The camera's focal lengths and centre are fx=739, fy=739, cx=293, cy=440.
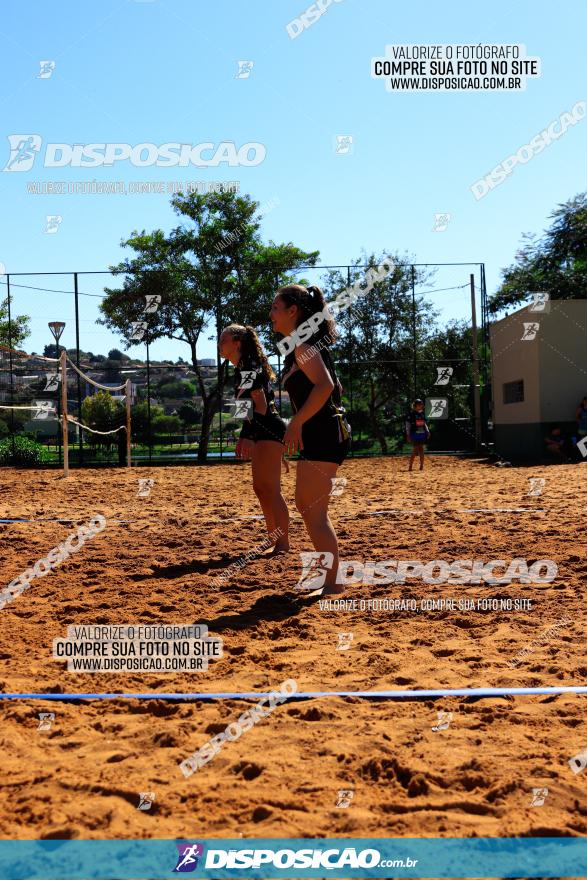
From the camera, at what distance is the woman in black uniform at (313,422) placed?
420 cm

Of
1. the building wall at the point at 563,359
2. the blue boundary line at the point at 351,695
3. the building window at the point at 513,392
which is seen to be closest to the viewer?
the blue boundary line at the point at 351,695

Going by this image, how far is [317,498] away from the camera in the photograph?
4203 mm

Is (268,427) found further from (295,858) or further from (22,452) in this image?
(22,452)

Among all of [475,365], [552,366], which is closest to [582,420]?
[552,366]

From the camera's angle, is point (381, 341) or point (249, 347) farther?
point (381, 341)

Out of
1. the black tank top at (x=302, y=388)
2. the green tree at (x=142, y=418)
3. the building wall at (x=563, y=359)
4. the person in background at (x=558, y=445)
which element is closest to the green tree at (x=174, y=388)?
the green tree at (x=142, y=418)

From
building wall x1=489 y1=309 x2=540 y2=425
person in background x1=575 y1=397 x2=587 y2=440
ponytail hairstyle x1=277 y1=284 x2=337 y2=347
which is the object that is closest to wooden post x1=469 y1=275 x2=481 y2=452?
building wall x1=489 y1=309 x2=540 y2=425

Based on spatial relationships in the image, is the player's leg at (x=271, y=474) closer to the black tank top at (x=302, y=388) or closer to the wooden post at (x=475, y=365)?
the black tank top at (x=302, y=388)

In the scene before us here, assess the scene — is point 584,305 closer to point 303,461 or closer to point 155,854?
point 303,461

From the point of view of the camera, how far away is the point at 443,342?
25469 mm

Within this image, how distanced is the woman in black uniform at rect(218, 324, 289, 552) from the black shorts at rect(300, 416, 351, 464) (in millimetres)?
1345

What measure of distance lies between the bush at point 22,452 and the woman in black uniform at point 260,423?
16010 millimetres

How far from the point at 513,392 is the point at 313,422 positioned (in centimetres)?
1634

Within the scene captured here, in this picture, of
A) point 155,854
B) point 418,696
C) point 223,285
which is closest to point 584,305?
point 223,285
